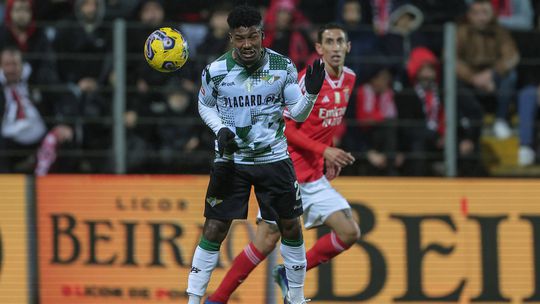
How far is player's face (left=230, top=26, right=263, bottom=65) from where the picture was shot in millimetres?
7961

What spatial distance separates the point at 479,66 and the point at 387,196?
2537 mm

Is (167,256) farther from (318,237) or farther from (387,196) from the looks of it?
(387,196)

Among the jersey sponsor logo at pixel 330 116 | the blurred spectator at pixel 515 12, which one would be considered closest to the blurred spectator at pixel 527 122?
the blurred spectator at pixel 515 12

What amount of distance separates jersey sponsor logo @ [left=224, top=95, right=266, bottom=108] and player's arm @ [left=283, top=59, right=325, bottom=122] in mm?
140

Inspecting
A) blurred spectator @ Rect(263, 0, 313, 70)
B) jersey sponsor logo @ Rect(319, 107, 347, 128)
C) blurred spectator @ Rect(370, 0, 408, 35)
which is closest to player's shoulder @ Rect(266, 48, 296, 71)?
jersey sponsor logo @ Rect(319, 107, 347, 128)

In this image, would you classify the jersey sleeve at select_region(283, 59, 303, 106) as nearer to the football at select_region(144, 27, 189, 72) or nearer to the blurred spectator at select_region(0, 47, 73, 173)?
the football at select_region(144, 27, 189, 72)

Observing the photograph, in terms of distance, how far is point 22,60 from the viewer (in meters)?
11.8

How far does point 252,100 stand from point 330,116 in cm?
136

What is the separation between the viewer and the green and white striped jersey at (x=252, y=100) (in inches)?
320

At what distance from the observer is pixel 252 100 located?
26.7ft

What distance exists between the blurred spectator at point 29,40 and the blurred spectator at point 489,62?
429cm

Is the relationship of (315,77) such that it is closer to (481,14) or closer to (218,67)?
(218,67)

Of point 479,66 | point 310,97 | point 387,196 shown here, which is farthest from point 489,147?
point 310,97

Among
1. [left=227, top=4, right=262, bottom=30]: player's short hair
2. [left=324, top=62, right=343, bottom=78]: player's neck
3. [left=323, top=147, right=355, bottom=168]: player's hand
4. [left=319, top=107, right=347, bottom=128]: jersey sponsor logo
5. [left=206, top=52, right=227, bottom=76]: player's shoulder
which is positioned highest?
[left=227, top=4, right=262, bottom=30]: player's short hair
